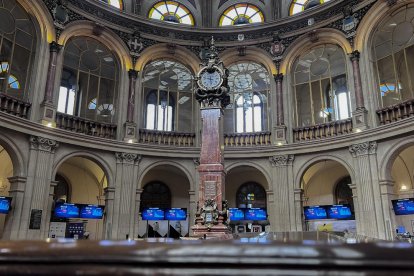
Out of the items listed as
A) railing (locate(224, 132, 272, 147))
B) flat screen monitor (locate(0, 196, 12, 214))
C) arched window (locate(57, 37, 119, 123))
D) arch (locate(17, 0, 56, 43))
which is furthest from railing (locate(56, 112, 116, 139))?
railing (locate(224, 132, 272, 147))

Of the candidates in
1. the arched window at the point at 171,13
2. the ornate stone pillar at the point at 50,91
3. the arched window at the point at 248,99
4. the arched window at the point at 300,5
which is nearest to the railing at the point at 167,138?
the arched window at the point at 248,99

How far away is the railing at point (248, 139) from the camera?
790 inches

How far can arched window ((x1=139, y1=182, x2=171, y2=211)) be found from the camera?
2250cm

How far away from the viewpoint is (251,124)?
21.3m

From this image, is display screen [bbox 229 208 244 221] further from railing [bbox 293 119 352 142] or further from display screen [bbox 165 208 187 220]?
A: railing [bbox 293 119 352 142]

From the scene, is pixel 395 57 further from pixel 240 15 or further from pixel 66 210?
pixel 66 210

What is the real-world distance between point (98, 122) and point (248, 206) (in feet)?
33.8

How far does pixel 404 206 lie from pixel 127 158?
42.3ft

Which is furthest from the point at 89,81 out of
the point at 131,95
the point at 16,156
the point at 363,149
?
the point at 363,149

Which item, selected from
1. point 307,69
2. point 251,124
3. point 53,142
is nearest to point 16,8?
point 53,142

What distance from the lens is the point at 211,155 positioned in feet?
36.9

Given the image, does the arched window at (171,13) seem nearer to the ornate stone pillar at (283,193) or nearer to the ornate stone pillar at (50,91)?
the ornate stone pillar at (50,91)

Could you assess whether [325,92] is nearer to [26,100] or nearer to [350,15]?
[350,15]

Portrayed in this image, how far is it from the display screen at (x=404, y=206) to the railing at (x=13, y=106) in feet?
53.7
